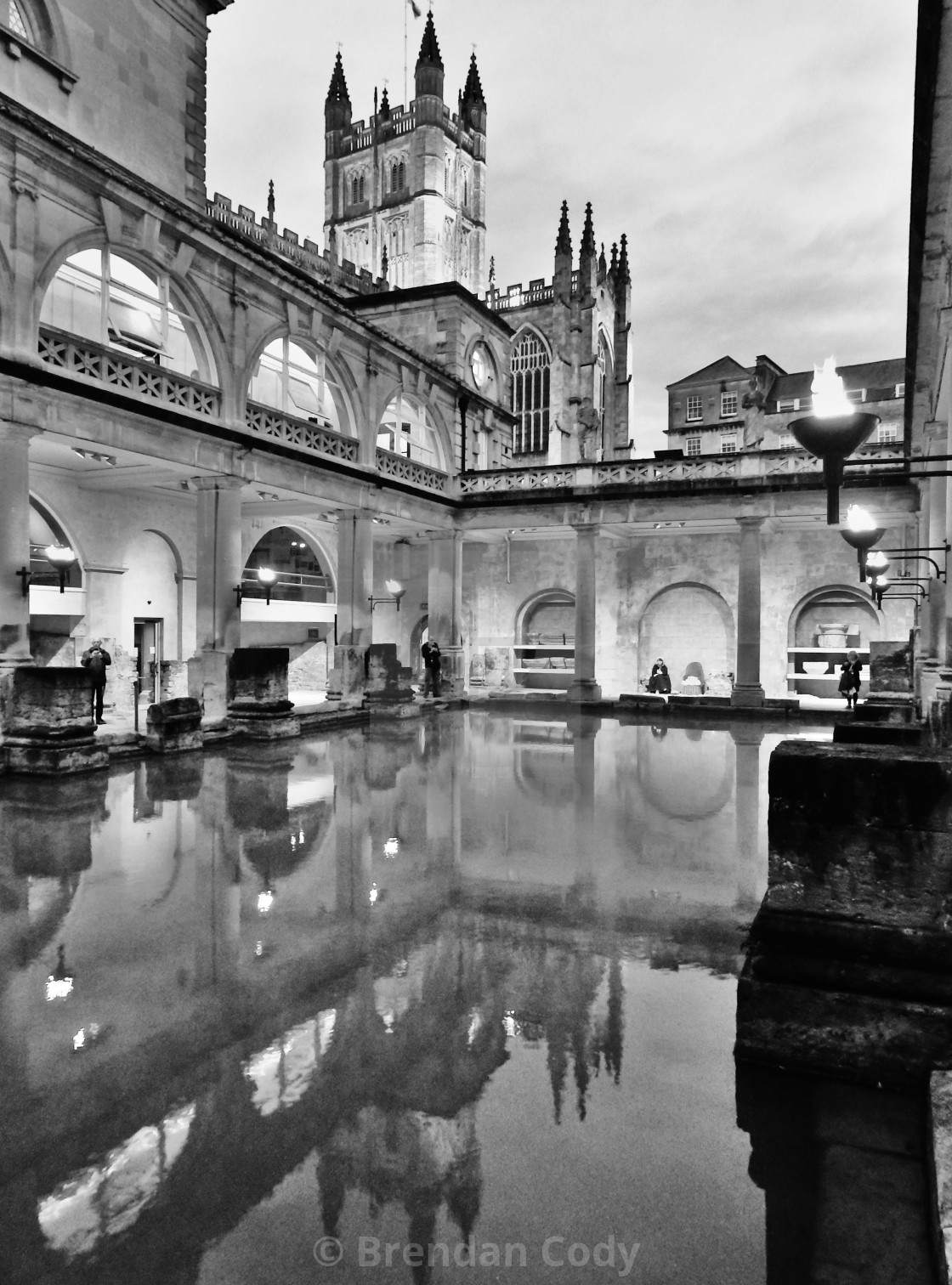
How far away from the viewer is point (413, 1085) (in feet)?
10.3

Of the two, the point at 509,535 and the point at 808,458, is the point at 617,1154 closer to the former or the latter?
the point at 808,458

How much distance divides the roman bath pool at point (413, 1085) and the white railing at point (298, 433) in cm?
1139

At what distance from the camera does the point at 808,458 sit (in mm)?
20703

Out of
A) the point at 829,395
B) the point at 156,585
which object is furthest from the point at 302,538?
the point at 829,395

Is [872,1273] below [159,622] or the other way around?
below

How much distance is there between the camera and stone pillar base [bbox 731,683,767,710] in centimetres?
2022

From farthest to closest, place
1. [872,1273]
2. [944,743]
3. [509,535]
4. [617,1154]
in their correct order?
[509,535] < [944,743] < [617,1154] < [872,1273]

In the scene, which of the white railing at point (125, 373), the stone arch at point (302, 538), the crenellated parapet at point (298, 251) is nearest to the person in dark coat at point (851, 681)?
the white railing at point (125, 373)

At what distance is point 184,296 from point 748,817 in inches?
542

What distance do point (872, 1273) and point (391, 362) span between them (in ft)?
70.3

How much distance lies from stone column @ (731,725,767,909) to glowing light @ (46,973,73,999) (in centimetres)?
419

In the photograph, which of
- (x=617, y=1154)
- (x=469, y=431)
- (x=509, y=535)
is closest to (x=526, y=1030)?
(x=617, y=1154)

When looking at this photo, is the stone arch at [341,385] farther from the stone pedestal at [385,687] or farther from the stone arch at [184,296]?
the stone pedestal at [385,687]

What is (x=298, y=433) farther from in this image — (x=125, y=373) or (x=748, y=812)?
(x=748, y=812)
